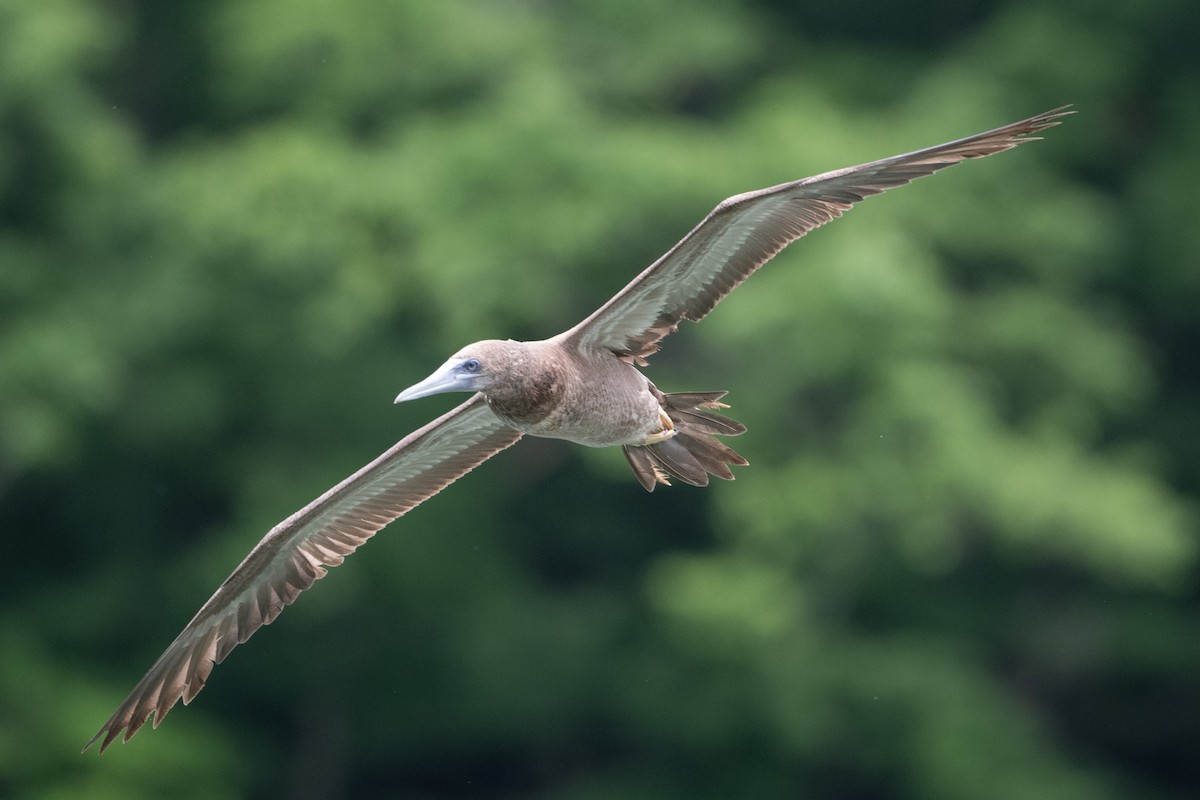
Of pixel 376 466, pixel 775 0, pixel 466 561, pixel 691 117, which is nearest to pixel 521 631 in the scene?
pixel 466 561

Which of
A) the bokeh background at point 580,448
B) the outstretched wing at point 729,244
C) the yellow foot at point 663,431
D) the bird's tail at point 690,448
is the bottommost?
the bokeh background at point 580,448

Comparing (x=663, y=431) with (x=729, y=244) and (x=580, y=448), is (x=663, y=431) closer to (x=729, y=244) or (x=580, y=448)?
(x=729, y=244)

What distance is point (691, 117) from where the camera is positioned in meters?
20.8

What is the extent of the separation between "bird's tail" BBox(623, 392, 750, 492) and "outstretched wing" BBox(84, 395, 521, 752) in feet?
1.93

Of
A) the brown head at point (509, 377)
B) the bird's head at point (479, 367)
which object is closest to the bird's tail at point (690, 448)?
the brown head at point (509, 377)

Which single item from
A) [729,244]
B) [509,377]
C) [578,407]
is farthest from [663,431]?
[509,377]

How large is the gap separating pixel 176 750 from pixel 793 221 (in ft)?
36.1

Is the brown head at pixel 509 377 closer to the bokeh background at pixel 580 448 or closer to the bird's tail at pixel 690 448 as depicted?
the bird's tail at pixel 690 448

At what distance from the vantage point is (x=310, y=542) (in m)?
8.50

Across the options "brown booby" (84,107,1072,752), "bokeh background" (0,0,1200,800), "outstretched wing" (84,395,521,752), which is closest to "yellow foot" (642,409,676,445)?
"brown booby" (84,107,1072,752)

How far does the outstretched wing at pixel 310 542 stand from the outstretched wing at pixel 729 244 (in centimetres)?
71

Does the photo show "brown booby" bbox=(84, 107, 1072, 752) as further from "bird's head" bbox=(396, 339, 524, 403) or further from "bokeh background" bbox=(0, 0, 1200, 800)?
"bokeh background" bbox=(0, 0, 1200, 800)

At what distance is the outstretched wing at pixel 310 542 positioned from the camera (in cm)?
814

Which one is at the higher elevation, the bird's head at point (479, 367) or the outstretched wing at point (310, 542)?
the bird's head at point (479, 367)
